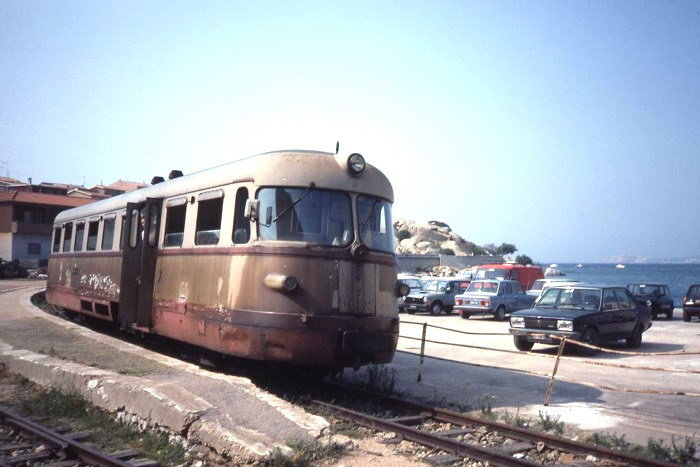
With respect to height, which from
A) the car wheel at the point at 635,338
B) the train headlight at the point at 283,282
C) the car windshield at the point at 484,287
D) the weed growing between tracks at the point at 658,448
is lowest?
the weed growing between tracks at the point at 658,448

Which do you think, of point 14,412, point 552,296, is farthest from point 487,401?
point 552,296

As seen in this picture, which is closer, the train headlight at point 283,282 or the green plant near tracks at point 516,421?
the green plant near tracks at point 516,421

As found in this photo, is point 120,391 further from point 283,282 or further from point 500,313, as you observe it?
point 500,313

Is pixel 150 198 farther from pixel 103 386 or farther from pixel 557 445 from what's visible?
pixel 557 445

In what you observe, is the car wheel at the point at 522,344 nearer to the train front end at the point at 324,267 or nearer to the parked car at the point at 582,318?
the parked car at the point at 582,318

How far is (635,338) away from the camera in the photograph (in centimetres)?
1667

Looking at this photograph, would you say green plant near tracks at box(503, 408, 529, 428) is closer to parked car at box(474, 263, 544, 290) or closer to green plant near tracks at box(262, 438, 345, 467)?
green plant near tracks at box(262, 438, 345, 467)

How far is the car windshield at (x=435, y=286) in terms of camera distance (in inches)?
1208

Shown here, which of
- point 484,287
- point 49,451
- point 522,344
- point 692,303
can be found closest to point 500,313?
point 484,287

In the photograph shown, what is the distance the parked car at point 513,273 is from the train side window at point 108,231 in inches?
838

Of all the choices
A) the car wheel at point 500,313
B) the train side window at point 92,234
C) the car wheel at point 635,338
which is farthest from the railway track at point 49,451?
the car wheel at point 500,313

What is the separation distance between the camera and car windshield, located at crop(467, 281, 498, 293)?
26922mm

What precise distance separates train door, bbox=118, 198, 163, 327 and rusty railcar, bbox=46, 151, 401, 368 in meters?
0.70

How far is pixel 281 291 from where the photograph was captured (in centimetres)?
846
